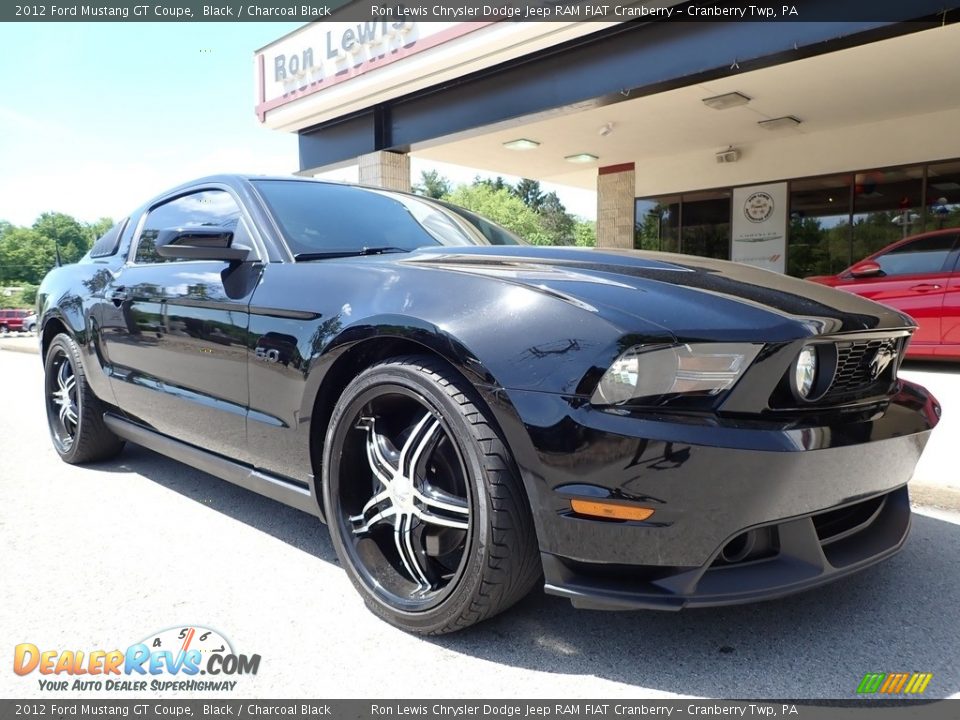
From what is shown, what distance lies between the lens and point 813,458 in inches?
62.2

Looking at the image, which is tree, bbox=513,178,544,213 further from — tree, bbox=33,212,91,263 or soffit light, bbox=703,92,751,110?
soffit light, bbox=703,92,751,110

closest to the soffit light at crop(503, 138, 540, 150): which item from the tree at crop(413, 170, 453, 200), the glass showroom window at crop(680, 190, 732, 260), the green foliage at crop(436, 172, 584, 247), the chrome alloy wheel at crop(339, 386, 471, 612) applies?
the glass showroom window at crop(680, 190, 732, 260)

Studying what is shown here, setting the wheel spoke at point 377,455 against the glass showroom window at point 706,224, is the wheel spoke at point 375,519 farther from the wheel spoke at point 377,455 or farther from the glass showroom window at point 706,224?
the glass showroom window at point 706,224

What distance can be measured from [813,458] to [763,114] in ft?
31.3

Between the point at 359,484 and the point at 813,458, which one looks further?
the point at 359,484

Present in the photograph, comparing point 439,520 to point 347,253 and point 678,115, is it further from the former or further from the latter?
point 678,115

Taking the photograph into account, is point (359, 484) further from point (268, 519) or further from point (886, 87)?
point (886, 87)

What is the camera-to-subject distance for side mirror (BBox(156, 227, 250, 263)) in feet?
8.11

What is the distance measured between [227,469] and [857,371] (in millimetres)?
2190

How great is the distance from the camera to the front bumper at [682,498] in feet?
5.01

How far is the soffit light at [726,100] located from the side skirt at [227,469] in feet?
26.7

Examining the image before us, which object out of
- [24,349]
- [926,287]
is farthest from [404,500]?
[24,349]

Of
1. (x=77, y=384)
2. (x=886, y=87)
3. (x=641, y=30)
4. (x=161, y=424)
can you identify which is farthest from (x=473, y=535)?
(x=886, y=87)

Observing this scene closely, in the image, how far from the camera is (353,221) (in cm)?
275
